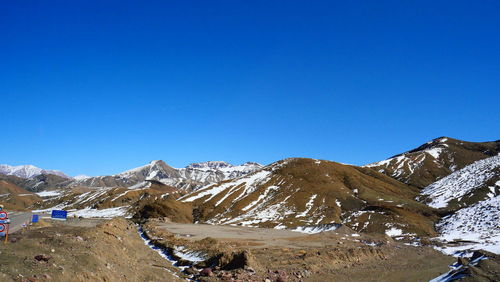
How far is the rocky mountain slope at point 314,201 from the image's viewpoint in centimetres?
9825

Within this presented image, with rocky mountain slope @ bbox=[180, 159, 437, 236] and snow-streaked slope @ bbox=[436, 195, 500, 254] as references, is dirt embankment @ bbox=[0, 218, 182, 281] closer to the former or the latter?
snow-streaked slope @ bbox=[436, 195, 500, 254]

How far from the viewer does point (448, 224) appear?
89938 mm

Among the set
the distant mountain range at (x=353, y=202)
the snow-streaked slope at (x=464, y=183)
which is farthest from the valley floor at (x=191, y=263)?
the snow-streaked slope at (x=464, y=183)

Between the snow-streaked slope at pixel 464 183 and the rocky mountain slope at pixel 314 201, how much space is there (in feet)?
27.9

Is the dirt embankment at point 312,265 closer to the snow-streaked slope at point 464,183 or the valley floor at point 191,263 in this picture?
the valley floor at point 191,263

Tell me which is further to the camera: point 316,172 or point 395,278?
point 316,172

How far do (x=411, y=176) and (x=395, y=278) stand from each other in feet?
542

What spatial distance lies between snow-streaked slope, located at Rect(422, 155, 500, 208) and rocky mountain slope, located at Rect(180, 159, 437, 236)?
8499 millimetres

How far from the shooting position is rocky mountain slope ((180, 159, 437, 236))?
98.2 m

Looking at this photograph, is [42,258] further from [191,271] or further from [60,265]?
[191,271]

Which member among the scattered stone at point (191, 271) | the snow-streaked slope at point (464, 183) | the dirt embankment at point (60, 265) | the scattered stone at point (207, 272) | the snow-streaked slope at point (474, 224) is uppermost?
the snow-streaked slope at point (464, 183)

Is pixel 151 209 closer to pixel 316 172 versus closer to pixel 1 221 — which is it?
pixel 316 172

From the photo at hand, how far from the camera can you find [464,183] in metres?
125

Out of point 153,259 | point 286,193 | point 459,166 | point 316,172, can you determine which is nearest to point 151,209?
point 286,193
